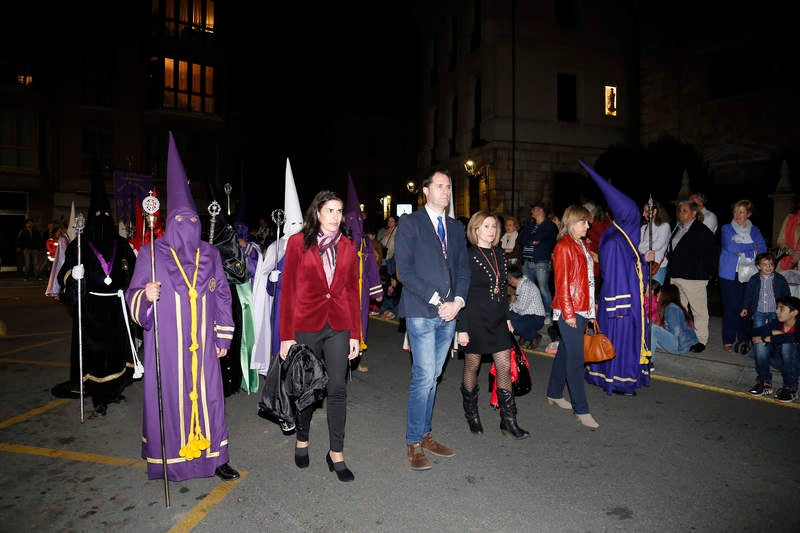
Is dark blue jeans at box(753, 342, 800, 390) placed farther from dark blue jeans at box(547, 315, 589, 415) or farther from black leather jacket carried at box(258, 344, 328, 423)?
black leather jacket carried at box(258, 344, 328, 423)

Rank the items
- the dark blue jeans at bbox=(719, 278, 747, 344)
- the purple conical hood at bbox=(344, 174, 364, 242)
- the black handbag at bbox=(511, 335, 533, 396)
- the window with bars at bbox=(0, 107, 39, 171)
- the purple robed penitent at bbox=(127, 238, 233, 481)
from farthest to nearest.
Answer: the window with bars at bbox=(0, 107, 39, 171)
the dark blue jeans at bbox=(719, 278, 747, 344)
the purple conical hood at bbox=(344, 174, 364, 242)
the black handbag at bbox=(511, 335, 533, 396)
the purple robed penitent at bbox=(127, 238, 233, 481)

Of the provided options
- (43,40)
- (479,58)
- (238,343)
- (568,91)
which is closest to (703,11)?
(568,91)

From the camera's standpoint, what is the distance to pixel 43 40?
2694 centimetres

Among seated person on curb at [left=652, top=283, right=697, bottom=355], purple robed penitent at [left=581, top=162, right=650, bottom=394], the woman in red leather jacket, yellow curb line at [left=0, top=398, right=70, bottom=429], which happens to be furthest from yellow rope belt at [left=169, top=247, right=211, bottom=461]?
seated person on curb at [left=652, top=283, right=697, bottom=355]

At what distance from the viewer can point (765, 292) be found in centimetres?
694

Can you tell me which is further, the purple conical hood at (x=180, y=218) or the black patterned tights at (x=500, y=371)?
the black patterned tights at (x=500, y=371)

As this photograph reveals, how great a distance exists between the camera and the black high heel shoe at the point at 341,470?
404 cm

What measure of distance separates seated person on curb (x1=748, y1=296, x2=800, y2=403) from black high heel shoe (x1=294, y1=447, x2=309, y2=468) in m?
4.87

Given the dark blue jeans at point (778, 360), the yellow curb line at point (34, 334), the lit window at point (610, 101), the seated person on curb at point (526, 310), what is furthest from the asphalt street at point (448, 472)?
the lit window at point (610, 101)

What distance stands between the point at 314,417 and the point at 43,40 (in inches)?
1165

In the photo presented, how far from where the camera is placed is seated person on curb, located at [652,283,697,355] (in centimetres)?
751

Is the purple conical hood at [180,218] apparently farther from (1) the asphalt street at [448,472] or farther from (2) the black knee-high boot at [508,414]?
(2) the black knee-high boot at [508,414]

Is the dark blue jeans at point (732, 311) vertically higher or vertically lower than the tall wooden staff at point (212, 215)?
lower

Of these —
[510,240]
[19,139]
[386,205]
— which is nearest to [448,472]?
[510,240]
